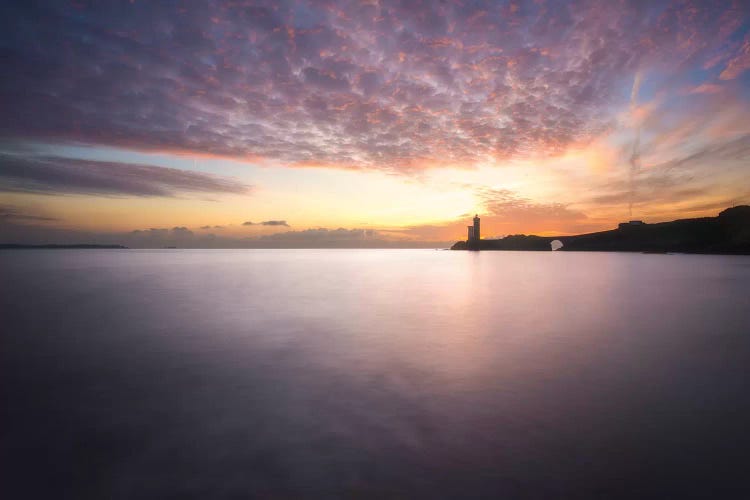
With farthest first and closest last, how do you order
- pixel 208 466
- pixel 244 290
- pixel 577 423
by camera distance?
pixel 244 290 < pixel 577 423 < pixel 208 466

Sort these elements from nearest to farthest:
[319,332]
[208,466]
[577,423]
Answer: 1. [208,466]
2. [577,423]
3. [319,332]

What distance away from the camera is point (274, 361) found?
13.7 m

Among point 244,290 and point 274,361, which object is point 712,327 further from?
point 244,290

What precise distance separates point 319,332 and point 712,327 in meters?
20.2

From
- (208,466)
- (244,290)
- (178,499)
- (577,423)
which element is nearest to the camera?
(178,499)

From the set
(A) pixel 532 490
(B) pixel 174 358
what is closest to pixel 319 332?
(B) pixel 174 358

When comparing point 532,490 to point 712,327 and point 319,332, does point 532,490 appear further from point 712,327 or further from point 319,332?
point 712,327

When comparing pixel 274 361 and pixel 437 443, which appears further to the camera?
pixel 274 361

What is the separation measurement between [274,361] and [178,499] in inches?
310

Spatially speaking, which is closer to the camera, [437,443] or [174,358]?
[437,443]

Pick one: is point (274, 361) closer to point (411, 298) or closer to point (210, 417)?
point (210, 417)

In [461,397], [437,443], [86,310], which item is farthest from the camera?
[86,310]

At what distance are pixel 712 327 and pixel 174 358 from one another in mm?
25409

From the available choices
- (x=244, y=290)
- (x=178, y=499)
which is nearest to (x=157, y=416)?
(x=178, y=499)
